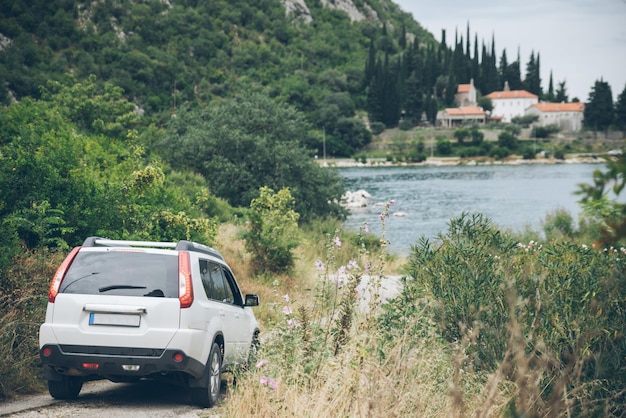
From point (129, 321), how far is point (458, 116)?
165770 mm

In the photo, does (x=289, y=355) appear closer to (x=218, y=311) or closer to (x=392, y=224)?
(x=218, y=311)

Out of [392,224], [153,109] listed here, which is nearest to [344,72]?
[153,109]

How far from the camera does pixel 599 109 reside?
155m

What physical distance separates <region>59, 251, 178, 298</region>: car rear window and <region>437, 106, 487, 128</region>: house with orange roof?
16228 centimetres

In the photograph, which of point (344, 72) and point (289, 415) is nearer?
point (289, 415)

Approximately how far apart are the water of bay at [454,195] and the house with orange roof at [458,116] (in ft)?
132

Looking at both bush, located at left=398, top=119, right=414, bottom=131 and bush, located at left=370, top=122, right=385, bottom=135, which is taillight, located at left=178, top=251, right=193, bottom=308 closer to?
bush, located at left=370, top=122, right=385, bottom=135

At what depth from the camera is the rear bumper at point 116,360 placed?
802 cm

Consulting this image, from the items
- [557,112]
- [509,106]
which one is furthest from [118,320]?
[509,106]

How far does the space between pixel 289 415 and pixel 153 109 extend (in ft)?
339

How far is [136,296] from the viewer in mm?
8195

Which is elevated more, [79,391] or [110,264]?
[110,264]

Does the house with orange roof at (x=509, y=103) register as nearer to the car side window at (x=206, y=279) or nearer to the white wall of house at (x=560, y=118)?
the white wall of house at (x=560, y=118)

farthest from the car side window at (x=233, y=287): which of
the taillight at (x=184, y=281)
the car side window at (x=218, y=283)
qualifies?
the taillight at (x=184, y=281)
